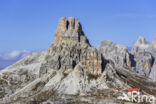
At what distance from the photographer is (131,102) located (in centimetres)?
19425

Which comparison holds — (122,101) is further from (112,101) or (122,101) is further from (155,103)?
(155,103)

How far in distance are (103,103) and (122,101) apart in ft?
36.3

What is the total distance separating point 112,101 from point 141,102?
17.5 m

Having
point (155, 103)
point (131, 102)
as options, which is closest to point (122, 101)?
point (131, 102)

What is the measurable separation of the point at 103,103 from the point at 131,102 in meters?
16.2

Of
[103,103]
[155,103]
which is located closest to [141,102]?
[155,103]

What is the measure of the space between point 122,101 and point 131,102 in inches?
214

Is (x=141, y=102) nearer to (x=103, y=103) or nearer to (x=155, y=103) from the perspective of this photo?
(x=155, y=103)

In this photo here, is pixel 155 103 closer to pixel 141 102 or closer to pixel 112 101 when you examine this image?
pixel 141 102

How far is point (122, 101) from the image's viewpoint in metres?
197

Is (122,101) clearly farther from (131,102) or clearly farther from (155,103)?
(155,103)

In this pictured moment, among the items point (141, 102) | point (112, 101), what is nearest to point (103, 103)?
point (112, 101)

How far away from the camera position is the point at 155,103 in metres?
200

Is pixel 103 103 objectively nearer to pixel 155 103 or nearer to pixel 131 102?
pixel 131 102
